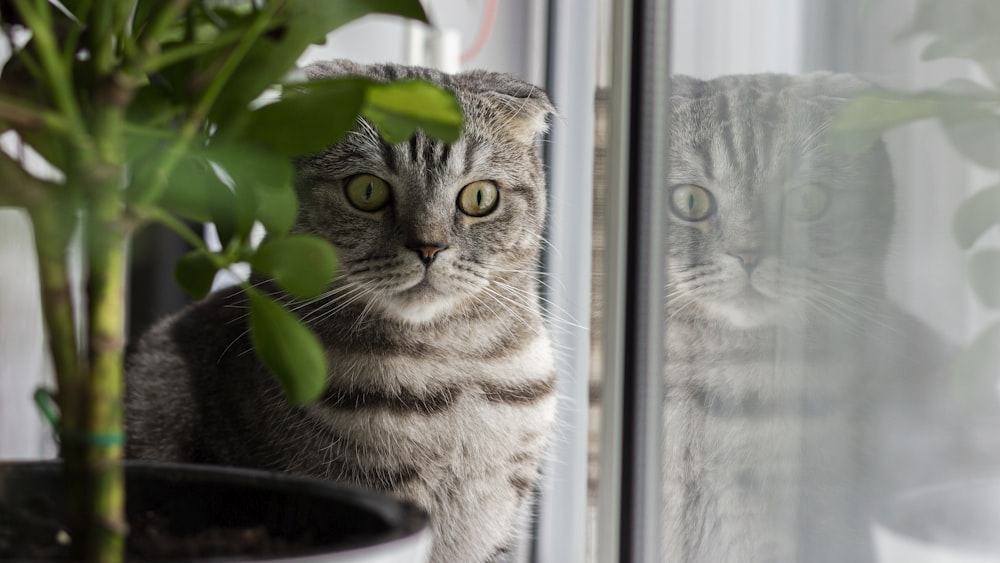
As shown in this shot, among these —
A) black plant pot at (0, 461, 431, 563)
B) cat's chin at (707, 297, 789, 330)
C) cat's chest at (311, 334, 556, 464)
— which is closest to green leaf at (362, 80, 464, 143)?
black plant pot at (0, 461, 431, 563)

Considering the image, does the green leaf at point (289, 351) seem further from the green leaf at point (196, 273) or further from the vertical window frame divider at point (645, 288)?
the vertical window frame divider at point (645, 288)

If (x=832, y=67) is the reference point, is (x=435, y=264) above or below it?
below

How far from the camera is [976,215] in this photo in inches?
17.8

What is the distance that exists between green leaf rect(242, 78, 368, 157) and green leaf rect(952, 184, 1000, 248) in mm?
332

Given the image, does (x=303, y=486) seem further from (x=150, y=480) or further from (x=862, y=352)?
(x=862, y=352)

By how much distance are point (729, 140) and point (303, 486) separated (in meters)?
0.49

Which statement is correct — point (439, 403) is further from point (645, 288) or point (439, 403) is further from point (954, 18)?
point (954, 18)

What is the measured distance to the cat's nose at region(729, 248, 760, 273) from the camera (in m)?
0.73

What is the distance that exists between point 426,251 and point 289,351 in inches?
16.3

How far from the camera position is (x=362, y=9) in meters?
0.53

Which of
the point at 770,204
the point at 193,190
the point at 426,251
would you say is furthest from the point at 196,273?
the point at 770,204

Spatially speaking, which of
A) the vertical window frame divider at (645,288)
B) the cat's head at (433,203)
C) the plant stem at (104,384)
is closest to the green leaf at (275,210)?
the plant stem at (104,384)

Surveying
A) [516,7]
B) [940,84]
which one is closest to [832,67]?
[940,84]

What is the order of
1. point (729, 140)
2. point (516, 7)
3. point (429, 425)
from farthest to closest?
1. point (516, 7)
2. point (429, 425)
3. point (729, 140)
